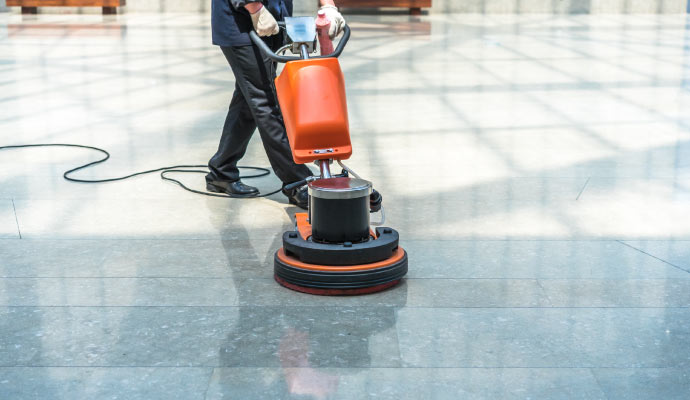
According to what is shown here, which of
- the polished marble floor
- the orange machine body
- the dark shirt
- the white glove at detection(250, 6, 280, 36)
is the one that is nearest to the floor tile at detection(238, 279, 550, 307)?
the polished marble floor

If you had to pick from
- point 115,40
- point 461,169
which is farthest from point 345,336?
point 115,40

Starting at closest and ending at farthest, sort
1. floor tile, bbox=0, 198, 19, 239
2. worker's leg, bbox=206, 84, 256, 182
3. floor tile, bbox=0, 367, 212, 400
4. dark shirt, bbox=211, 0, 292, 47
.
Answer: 1. floor tile, bbox=0, 367, 212, 400
2. floor tile, bbox=0, 198, 19, 239
3. dark shirt, bbox=211, 0, 292, 47
4. worker's leg, bbox=206, 84, 256, 182

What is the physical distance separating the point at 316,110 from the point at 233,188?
118 centimetres

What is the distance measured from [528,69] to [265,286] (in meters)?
5.94

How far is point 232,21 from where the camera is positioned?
3562 millimetres

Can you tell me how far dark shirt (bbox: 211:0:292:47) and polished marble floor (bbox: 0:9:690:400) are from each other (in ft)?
2.32

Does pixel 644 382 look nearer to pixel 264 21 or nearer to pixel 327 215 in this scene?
pixel 327 215

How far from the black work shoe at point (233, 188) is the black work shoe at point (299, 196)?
0.86 ft

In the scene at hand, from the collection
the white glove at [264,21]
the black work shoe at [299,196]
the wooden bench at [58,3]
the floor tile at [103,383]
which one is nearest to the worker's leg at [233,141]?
the black work shoe at [299,196]

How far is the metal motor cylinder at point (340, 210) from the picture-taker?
9.12 feet

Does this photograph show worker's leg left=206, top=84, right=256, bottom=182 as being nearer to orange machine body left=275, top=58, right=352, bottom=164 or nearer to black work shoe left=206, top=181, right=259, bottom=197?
black work shoe left=206, top=181, right=259, bottom=197

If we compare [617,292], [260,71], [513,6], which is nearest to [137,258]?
[260,71]

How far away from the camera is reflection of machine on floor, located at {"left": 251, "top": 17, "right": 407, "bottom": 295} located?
275 centimetres

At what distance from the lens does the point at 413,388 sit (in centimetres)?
214
